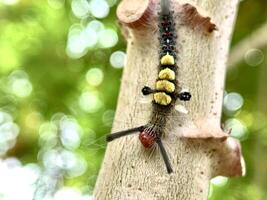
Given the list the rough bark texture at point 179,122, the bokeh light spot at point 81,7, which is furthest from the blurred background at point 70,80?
the rough bark texture at point 179,122

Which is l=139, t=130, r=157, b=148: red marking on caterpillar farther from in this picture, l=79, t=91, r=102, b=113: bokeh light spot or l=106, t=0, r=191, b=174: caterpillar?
l=79, t=91, r=102, b=113: bokeh light spot

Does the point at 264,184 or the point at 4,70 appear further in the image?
the point at 4,70

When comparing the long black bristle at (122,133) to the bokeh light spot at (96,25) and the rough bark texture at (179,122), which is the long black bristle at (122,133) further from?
the bokeh light spot at (96,25)

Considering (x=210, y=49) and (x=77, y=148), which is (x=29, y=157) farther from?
(x=210, y=49)

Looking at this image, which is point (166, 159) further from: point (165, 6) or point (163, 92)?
point (165, 6)

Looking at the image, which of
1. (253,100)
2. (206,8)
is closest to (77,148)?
(253,100)
